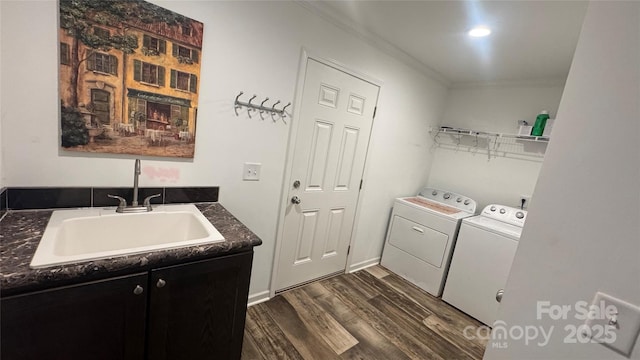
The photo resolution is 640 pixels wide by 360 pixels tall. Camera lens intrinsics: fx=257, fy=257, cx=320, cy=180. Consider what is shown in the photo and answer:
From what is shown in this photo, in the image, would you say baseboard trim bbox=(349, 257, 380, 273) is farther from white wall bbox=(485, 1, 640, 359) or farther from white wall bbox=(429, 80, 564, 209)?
white wall bbox=(485, 1, 640, 359)

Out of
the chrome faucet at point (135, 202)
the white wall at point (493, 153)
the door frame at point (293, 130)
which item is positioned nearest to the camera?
the chrome faucet at point (135, 202)

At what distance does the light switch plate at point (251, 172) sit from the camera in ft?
5.77

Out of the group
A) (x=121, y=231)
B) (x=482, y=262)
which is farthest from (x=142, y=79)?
(x=482, y=262)

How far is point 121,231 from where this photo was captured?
1279 mm

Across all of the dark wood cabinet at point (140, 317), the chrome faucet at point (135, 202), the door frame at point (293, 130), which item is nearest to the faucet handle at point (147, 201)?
the chrome faucet at point (135, 202)

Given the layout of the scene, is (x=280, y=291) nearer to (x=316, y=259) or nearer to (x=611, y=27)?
(x=316, y=259)

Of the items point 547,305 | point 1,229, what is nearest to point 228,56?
point 1,229

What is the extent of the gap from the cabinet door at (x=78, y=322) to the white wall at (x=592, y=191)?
4.15 feet

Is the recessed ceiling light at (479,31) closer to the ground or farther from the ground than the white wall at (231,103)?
farther from the ground

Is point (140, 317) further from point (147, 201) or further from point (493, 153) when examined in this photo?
point (493, 153)

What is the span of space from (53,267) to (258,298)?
149 cm

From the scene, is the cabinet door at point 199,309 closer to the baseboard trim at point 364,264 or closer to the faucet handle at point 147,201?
the faucet handle at point 147,201

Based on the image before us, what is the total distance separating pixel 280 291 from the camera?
224 cm

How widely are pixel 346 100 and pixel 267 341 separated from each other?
1900 mm
